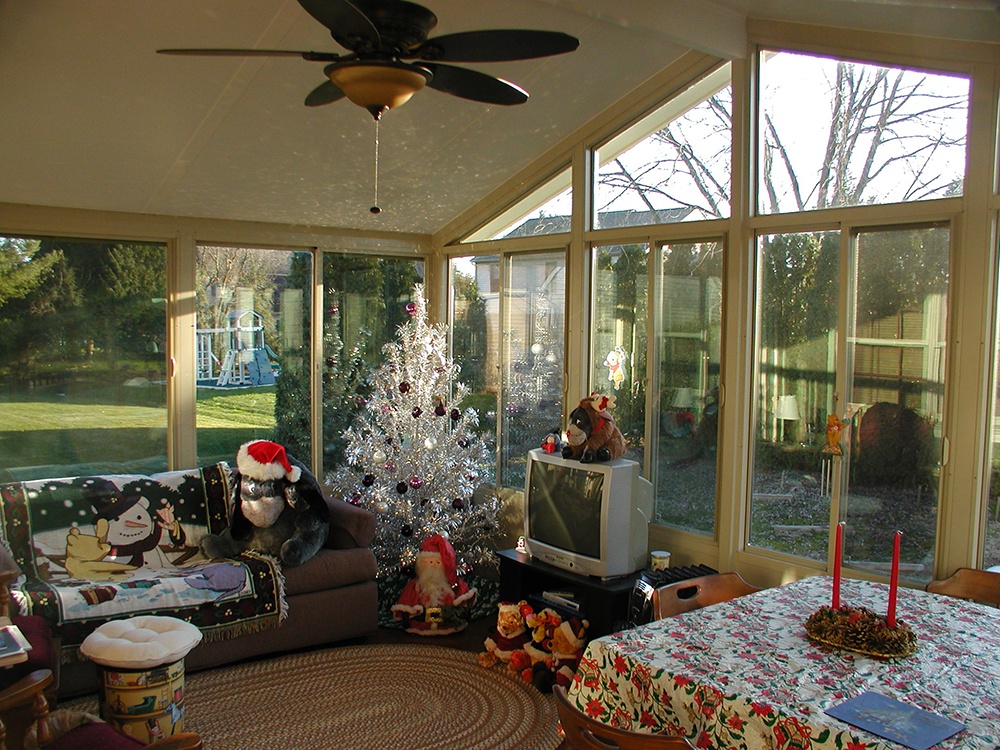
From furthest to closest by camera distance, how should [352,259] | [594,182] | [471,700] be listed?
[352,259], [594,182], [471,700]

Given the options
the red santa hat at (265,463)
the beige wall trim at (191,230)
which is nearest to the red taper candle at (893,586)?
the red santa hat at (265,463)

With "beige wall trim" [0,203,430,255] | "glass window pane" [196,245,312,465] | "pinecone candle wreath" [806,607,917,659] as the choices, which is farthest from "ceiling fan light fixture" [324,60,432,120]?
"glass window pane" [196,245,312,465]

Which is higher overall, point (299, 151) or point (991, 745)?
point (299, 151)

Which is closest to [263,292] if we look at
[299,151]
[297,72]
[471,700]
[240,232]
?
[240,232]

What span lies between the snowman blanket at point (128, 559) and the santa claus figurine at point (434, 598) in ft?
2.46

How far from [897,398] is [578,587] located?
177cm

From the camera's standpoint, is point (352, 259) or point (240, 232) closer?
point (240, 232)

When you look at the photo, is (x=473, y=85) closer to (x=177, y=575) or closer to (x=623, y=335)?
(x=623, y=335)

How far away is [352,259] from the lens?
224 inches

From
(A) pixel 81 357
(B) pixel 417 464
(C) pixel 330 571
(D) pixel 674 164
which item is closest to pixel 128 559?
(C) pixel 330 571

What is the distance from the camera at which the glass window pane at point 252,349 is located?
5.11 meters

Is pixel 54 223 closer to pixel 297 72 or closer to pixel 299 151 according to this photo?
pixel 299 151

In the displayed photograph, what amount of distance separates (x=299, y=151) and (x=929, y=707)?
3.73 m

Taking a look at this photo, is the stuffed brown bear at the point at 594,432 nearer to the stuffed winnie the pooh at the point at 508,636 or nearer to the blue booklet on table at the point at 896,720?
the stuffed winnie the pooh at the point at 508,636
